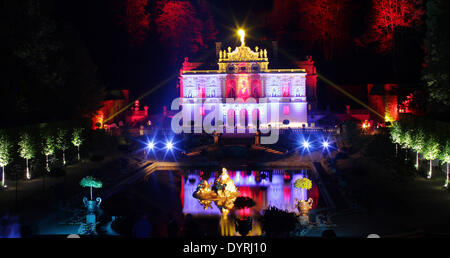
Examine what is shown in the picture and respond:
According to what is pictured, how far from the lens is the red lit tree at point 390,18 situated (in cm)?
6103

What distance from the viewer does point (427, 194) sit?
89.5 feet

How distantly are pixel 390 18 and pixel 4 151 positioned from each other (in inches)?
1970

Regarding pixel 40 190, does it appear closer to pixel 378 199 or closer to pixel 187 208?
pixel 187 208

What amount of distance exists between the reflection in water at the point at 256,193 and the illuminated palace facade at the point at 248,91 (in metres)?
20.9

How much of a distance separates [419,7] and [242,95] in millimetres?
25275

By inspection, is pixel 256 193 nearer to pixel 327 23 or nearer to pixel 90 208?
pixel 90 208

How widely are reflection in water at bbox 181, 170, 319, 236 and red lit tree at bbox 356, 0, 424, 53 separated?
3193 cm

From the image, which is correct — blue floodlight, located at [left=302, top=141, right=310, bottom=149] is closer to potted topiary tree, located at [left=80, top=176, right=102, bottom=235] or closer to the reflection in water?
the reflection in water

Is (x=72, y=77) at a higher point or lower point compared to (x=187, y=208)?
higher

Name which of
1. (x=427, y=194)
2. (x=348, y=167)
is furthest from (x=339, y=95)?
(x=427, y=194)

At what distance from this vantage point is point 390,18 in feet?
206

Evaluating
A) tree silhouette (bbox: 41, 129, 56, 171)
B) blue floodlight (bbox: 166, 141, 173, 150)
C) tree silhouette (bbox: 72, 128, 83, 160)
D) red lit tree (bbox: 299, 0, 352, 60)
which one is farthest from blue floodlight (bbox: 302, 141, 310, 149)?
red lit tree (bbox: 299, 0, 352, 60)

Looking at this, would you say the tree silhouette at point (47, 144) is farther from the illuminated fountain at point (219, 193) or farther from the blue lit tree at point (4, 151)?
the illuminated fountain at point (219, 193)
